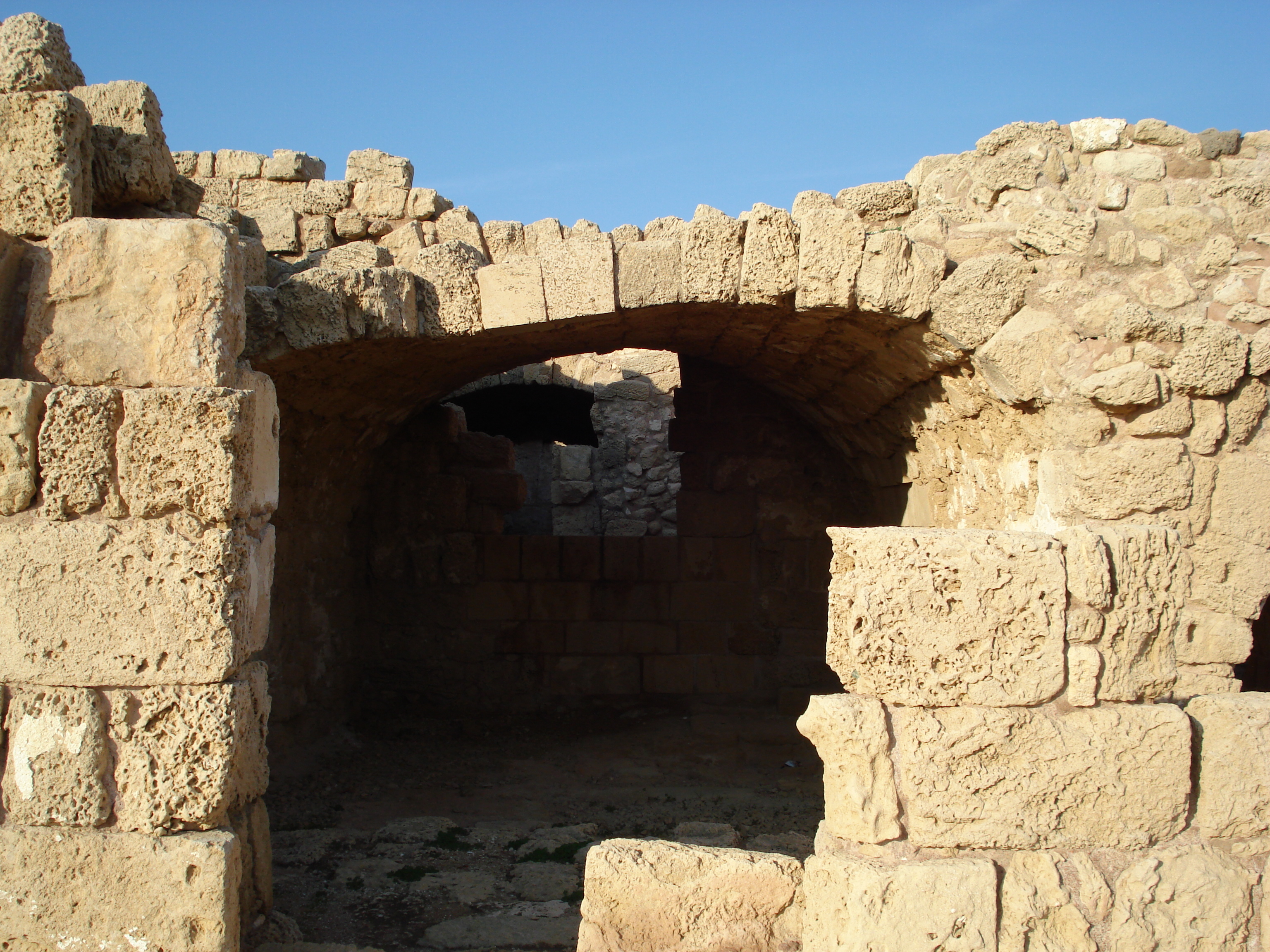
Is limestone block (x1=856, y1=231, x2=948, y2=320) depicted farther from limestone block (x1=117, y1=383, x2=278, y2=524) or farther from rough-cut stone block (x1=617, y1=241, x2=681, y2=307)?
limestone block (x1=117, y1=383, x2=278, y2=524)

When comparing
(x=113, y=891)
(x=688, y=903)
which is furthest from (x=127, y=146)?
(x=688, y=903)

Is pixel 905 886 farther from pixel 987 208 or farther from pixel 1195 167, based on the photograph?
pixel 1195 167

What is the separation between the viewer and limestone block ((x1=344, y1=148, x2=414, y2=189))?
5.30 m

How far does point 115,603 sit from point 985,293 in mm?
3664

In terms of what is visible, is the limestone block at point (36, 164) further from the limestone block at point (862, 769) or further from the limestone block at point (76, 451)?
the limestone block at point (862, 769)

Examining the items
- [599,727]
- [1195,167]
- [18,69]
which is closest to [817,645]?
[599,727]

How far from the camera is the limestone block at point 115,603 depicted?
9.55 feet

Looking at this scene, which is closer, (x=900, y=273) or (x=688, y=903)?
(x=688, y=903)

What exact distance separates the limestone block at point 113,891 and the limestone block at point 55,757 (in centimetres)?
6

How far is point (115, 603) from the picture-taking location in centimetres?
294

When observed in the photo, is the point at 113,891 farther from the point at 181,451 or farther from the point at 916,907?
the point at 916,907

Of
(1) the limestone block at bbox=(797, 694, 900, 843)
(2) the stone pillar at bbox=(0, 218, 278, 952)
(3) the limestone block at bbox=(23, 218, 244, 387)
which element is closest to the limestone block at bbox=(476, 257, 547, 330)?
(3) the limestone block at bbox=(23, 218, 244, 387)

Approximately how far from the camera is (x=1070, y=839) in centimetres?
246

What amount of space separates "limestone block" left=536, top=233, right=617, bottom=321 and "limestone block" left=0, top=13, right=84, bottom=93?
2073 mm
